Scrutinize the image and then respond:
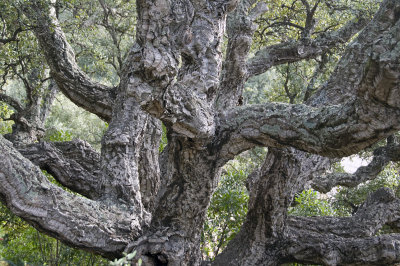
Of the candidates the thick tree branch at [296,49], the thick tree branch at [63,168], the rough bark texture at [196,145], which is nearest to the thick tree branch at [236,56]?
the rough bark texture at [196,145]

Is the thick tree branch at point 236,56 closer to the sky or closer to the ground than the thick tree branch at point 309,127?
closer to the sky

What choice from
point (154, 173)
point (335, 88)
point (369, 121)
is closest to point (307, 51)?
point (335, 88)

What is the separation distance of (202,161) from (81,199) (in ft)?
3.81

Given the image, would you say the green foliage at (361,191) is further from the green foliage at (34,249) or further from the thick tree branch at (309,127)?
the thick tree branch at (309,127)

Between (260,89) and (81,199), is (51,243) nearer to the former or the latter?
(81,199)

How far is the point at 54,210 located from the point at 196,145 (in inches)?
52.1

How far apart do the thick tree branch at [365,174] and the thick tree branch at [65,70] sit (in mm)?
4554

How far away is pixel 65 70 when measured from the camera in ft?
18.0

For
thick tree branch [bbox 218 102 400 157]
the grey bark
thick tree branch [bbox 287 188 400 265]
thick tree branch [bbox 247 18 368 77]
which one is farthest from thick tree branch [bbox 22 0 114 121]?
thick tree branch [bbox 287 188 400 265]

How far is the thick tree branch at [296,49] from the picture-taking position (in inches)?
259

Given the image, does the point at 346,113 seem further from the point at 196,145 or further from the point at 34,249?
the point at 34,249

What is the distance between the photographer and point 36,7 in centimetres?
578

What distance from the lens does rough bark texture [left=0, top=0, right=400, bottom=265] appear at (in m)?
2.90

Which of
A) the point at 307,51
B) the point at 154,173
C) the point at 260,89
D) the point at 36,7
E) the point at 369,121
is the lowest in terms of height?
the point at 154,173
